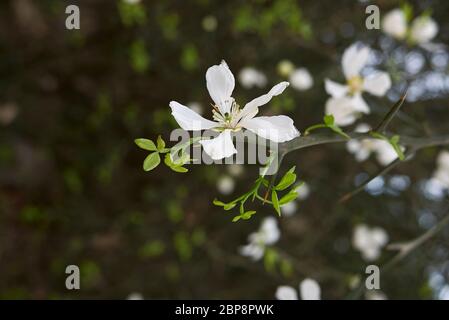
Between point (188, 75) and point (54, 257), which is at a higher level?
point (188, 75)

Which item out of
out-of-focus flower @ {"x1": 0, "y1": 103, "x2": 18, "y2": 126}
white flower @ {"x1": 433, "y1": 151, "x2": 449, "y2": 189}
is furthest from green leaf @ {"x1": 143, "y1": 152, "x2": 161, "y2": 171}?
out-of-focus flower @ {"x1": 0, "y1": 103, "x2": 18, "y2": 126}

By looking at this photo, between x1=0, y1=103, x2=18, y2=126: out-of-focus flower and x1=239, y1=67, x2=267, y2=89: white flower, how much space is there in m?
0.85

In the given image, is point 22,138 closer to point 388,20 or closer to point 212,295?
point 212,295

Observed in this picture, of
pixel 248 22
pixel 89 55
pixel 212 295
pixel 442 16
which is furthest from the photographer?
pixel 89 55

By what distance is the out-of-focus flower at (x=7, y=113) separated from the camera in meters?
2.04

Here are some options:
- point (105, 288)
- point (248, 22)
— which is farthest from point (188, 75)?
point (105, 288)

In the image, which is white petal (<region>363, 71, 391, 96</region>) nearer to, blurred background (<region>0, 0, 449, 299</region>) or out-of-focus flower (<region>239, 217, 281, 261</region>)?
out-of-focus flower (<region>239, 217, 281, 261</region>)

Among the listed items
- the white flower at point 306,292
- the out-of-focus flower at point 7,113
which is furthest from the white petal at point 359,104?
the out-of-focus flower at point 7,113

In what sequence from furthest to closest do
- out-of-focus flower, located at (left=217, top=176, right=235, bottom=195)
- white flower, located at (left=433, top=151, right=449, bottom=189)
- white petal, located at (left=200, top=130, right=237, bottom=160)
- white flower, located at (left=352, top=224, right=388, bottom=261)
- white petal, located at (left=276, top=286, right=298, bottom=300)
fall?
out-of-focus flower, located at (left=217, top=176, right=235, bottom=195) → white flower, located at (left=352, top=224, right=388, bottom=261) → white flower, located at (left=433, top=151, right=449, bottom=189) → white petal, located at (left=276, top=286, right=298, bottom=300) → white petal, located at (left=200, top=130, right=237, bottom=160)

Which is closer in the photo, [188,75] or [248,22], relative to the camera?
[248,22]

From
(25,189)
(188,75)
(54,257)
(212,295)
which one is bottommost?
(212,295)

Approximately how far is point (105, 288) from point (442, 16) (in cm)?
140

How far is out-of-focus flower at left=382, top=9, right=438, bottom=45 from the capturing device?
4.36ft

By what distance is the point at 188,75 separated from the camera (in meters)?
2.01
